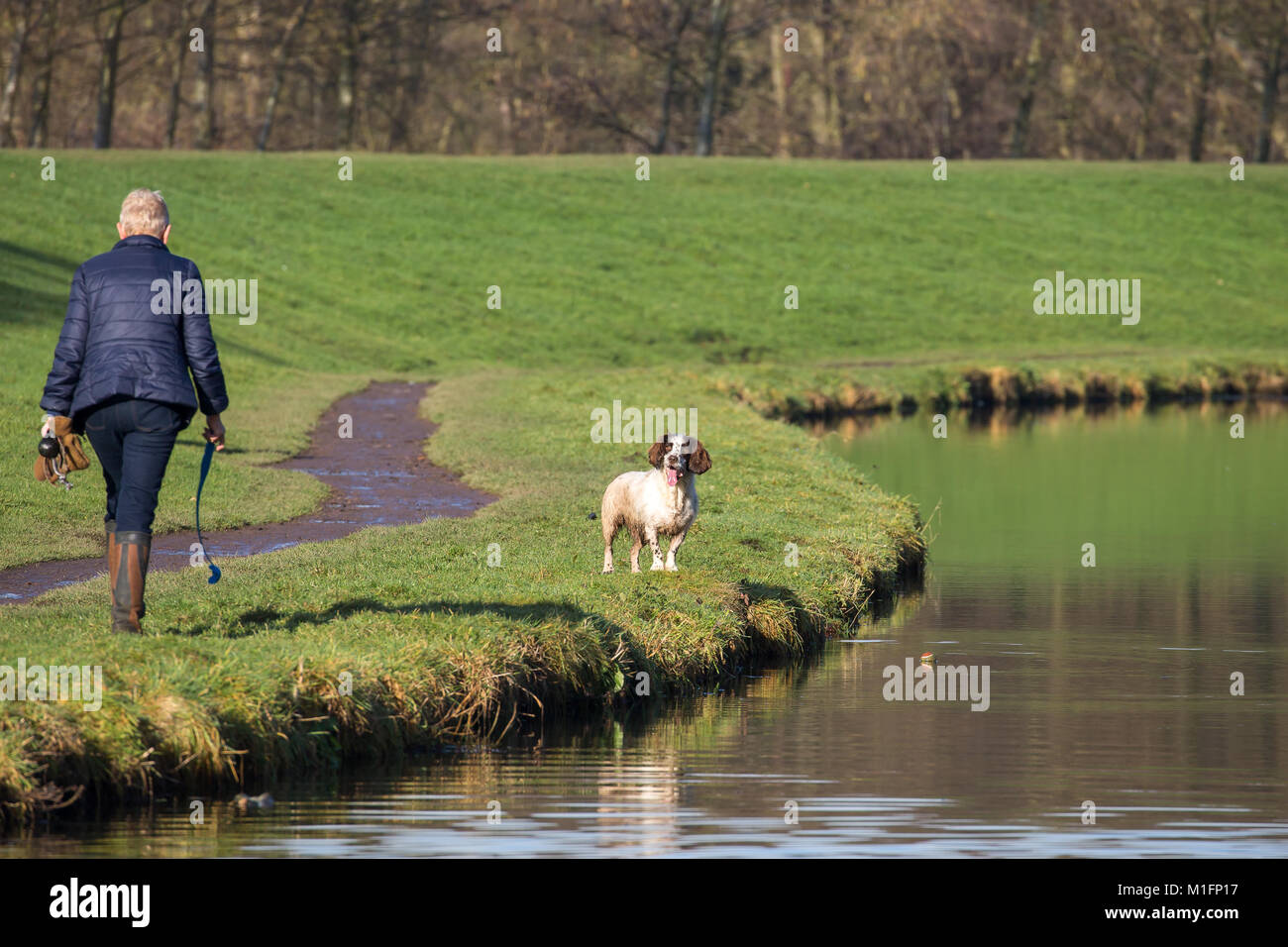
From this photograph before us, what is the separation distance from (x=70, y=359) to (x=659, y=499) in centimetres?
594

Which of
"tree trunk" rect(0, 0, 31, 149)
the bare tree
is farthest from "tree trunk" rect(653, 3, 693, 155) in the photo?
"tree trunk" rect(0, 0, 31, 149)

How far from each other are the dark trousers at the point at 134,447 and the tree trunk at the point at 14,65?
57.5 meters

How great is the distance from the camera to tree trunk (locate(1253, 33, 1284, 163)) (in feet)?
255

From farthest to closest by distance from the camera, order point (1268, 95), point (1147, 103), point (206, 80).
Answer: point (1147, 103)
point (1268, 95)
point (206, 80)

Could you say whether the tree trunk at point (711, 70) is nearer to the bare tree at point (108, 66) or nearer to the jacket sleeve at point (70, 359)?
the bare tree at point (108, 66)

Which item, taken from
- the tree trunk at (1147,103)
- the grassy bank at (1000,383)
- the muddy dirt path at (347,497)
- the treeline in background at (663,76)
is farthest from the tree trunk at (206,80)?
the tree trunk at (1147,103)

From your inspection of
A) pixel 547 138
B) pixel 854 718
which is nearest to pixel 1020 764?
pixel 854 718

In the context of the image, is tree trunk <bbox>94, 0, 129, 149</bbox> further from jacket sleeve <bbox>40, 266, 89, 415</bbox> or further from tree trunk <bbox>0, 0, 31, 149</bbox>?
jacket sleeve <bbox>40, 266, 89, 415</bbox>

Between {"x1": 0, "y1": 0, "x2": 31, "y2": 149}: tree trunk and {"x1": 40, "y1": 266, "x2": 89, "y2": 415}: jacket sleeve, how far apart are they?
5732 centimetres

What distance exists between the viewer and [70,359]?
12148 millimetres

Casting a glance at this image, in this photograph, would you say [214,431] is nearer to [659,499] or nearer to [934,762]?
[659,499]

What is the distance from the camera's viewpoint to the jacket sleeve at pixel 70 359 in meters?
12.1

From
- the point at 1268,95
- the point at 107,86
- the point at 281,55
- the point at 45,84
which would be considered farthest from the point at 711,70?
the point at 45,84

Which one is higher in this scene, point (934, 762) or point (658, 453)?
point (658, 453)
